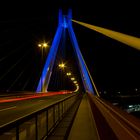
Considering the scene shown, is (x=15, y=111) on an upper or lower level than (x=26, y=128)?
upper

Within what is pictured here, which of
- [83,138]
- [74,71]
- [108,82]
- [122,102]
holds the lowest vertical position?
[83,138]

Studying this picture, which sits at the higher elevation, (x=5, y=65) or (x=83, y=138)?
(x=5, y=65)

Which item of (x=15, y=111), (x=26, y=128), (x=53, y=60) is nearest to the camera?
(x=26, y=128)

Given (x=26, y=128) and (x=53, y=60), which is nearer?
(x=26, y=128)

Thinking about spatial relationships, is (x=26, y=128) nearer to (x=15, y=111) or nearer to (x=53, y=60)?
(x=15, y=111)

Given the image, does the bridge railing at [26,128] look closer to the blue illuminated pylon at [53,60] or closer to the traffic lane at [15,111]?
the traffic lane at [15,111]

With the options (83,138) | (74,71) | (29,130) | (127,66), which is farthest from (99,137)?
(74,71)

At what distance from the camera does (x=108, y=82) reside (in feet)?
222

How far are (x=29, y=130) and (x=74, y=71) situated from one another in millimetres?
105964

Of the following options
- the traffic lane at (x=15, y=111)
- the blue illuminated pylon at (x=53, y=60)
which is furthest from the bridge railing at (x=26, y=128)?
the blue illuminated pylon at (x=53, y=60)

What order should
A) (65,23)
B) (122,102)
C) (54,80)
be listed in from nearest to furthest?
1. (122,102)
2. (65,23)
3. (54,80)

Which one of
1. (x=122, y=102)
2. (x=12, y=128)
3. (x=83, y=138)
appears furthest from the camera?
(x=122, y=102)

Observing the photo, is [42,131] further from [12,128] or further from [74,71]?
[74,71]

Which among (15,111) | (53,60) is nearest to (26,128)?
(15,111)
